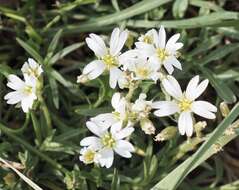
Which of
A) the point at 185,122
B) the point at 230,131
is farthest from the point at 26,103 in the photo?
the point at 230,131

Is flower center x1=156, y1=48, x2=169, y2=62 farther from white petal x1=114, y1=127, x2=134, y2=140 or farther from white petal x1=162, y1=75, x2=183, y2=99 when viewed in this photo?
white petal x1=114, y1=127, x2=134, y2=140

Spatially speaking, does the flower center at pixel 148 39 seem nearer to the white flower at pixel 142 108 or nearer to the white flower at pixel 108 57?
the white flower at pixel 108 57

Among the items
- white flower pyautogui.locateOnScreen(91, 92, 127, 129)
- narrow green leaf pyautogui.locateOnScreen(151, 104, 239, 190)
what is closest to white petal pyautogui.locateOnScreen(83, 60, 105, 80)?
white flower pyautogui.locateOnScreen(91, 92, 127, 129)

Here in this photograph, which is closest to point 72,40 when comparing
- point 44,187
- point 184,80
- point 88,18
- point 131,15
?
point 88,18

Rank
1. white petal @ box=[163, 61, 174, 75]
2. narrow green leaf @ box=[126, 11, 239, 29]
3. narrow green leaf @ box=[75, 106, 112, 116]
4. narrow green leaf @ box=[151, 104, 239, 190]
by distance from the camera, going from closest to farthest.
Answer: narrow green leaf @ box=[151, 104, 239, 190] < white petal @ box=[163, 61, 174, 75] < narrow green leaf @ box=[75, 106, 112, 116] < narrow green leaf @ box=[126, 11, 239, 29]

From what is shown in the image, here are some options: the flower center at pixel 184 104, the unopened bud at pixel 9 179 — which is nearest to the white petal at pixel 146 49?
the flower center at pixel 184 104

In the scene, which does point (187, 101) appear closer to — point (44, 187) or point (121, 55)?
point (121, 55)
